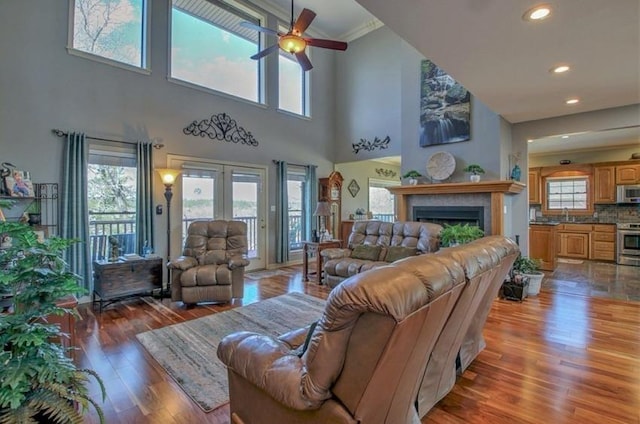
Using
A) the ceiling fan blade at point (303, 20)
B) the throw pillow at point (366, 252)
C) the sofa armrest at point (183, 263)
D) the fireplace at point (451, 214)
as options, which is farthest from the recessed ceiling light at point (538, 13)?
the sofa armrest at point (183, 263)

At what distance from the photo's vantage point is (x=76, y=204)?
4078 mm

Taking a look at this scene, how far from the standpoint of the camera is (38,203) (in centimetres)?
389

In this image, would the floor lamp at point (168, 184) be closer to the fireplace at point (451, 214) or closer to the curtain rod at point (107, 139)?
the curtain rod at point (107, 139)

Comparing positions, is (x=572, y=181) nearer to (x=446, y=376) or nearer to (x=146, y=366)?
(x=446, y=376)

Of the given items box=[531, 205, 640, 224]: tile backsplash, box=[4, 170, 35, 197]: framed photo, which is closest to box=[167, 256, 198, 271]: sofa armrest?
box=[4, 170, 35, 197]: framed photo

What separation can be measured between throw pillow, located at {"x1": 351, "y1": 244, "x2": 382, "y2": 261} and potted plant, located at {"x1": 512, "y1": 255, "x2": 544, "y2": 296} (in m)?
1.93

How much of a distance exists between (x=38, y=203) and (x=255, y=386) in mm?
4034

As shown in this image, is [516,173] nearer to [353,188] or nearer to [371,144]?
[371,144]

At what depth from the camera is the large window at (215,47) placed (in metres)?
5.29

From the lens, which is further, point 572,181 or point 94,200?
point 572,181

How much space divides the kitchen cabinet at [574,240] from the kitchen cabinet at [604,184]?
683mm

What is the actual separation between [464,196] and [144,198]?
4789 millimetres

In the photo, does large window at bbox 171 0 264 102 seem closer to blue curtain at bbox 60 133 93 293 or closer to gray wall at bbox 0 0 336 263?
gray wall at bbox 0 0 336 263

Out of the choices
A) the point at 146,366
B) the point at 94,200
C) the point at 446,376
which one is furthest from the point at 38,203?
the point at 446,376
